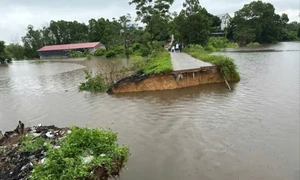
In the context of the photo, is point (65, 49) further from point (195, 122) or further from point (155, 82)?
point (195, 122)

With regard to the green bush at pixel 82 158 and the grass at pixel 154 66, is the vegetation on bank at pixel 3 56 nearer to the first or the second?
the grass at pixel 154 66

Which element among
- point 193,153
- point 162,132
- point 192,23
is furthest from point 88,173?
point 192,23

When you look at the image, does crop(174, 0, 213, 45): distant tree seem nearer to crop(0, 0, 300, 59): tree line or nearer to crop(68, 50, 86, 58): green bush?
crop(0, 0, 300, 59): tree line

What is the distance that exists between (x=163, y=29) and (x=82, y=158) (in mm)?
27971

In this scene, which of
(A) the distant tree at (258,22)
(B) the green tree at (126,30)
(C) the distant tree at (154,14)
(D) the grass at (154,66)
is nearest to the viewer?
(D) the grass at (154,66)

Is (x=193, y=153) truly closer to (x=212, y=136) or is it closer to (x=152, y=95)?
(x=212, y=136)

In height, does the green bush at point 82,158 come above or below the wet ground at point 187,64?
below

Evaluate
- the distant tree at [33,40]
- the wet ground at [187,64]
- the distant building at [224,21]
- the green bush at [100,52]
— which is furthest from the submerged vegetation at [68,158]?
the distant tree at [33,40]

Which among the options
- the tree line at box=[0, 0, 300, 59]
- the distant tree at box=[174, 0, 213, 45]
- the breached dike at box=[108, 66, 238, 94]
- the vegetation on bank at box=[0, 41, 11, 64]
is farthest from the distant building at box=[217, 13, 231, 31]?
the breached dike at box=[108, 66, 238, 94]

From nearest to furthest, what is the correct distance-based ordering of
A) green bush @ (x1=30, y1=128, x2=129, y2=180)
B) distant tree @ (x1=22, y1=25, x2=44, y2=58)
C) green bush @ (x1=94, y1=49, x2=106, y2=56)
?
green bush @ (x1=30, y1=128, x2=129, y2=180) → green bush @ (x1=94, y1=49, x2=106, y2=56) → distant tree @ (x1=22, y1=25, x2=44, y2=58)

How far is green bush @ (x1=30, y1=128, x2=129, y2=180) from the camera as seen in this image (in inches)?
135

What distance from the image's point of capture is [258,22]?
56844 millimetres

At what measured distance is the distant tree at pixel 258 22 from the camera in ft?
180

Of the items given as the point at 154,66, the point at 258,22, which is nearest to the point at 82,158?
the point at 154,66
